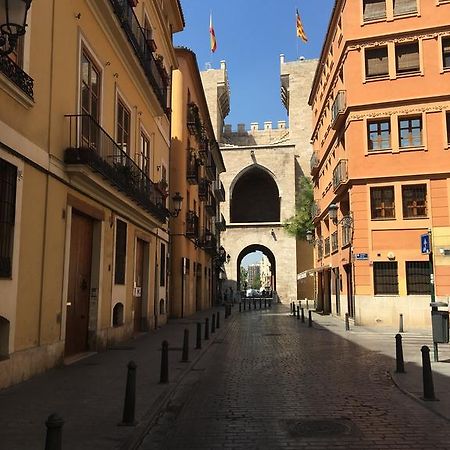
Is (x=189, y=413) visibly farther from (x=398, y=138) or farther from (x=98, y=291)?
(x=398, y=138)

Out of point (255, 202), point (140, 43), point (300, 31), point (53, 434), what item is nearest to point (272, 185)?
point (255, 202)

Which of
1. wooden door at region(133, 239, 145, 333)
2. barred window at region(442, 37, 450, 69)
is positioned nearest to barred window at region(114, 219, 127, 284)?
wooden door at region(133, 239, 145, 333)

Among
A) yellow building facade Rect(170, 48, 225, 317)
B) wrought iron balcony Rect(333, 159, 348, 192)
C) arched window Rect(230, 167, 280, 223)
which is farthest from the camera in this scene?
arched window Rect(230, 167, 280, 223)

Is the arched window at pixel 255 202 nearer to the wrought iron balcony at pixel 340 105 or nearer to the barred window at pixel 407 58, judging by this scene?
the wrought iron balcony at pixel 340 105

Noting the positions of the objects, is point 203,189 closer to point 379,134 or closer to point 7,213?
point 379,134

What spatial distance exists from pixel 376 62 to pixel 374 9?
100 inches

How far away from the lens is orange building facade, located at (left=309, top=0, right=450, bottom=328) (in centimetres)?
2298

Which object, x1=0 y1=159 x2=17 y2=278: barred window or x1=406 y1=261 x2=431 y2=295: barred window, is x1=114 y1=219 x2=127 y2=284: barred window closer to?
x1=0 y1=159 x2=17 y2=278: barred window

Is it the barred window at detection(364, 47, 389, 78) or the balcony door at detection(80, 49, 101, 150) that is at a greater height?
the barred window at detection(364, 47, 389, 78)

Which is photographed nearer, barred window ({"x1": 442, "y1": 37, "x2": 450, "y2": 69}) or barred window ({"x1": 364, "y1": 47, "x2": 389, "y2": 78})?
barred window ({"x1": 442, "y1": 37, "x2": 450, "y2": 69})

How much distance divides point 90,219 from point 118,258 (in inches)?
95.7

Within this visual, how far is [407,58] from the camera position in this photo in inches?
966

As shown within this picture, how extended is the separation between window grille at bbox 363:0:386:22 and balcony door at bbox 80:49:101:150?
16432mm

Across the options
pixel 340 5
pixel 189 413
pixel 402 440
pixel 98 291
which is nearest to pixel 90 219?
pixel 98 291
